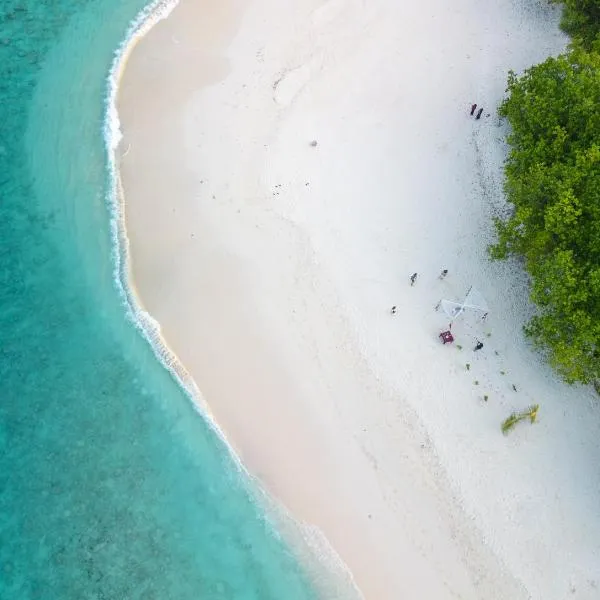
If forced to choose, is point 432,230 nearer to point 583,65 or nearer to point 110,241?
point 583,65

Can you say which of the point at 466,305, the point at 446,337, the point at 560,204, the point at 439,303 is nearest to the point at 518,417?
the point at 446,337

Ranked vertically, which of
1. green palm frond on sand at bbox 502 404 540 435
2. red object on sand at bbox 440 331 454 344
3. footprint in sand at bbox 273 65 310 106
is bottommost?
green palm frond on sand at bbox 502 404 540 435

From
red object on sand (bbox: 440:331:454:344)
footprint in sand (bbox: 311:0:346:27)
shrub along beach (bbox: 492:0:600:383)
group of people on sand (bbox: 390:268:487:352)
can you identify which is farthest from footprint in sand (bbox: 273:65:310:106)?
red object on sand (bbox: 440:331:454:344)

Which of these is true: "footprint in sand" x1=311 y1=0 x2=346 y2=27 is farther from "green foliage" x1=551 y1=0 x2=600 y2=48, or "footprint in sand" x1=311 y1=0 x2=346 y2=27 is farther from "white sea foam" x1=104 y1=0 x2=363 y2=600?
"green foliage" x1=551 y1=0 x2=600 y2=48

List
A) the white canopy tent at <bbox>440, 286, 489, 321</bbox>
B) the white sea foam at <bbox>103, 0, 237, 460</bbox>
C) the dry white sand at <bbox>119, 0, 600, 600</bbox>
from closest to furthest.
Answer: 1. the dry white sand at <bbox>119, 0, 600, 600</bbox>
2. the white sea foam at <bbox>103, 0, 237, 460</bbox>
3. the white canopy tent at <bbox>440, 286, 489, 321</bbox>

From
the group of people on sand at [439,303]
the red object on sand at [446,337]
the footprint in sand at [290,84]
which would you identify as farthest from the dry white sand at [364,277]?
the red object on sand at [446,337]

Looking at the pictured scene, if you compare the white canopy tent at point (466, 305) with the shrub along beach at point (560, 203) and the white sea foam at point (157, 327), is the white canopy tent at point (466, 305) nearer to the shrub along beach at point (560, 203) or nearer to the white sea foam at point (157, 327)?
the shrub along beach at point (560, 203)
